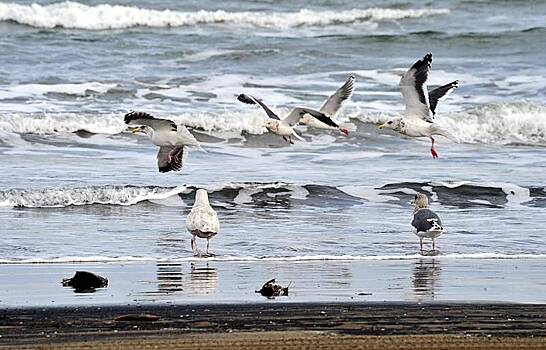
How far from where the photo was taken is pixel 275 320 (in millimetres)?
5969

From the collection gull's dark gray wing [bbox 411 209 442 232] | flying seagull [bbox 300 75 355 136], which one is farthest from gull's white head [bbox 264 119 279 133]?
gull's dark gray wing [bbox 411 209 442 232]

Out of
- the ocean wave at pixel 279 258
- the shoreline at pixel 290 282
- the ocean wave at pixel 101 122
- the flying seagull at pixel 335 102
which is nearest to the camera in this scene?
the shoreline at pixel 290 282

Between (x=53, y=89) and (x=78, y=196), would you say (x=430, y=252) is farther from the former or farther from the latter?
(x=53, y=89)

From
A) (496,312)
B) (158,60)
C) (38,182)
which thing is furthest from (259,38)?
(496,312)

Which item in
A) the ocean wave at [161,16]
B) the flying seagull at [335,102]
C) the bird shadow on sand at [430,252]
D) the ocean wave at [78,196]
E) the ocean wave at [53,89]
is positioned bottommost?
the ocean wave at [78,196]

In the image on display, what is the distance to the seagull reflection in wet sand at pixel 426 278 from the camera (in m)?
7.02

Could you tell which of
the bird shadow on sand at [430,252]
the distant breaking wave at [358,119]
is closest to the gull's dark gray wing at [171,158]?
the bird shadow on sand at [430,252]

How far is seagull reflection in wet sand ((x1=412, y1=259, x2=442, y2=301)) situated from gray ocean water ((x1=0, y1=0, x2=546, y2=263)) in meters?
0.45

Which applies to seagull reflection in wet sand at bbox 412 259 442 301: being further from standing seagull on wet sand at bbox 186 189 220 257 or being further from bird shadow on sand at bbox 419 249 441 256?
standing seagull on wet sand at bbox 186 189 220 257

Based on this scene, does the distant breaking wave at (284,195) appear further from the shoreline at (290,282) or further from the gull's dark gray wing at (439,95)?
the shoreline at (290,282)

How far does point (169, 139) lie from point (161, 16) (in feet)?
50.2

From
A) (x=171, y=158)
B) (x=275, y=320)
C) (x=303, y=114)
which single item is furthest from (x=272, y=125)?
(x=275, y=320)

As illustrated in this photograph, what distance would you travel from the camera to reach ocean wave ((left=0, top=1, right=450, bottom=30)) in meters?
24.6

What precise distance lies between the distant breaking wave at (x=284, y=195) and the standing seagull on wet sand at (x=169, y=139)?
0.75 meters
